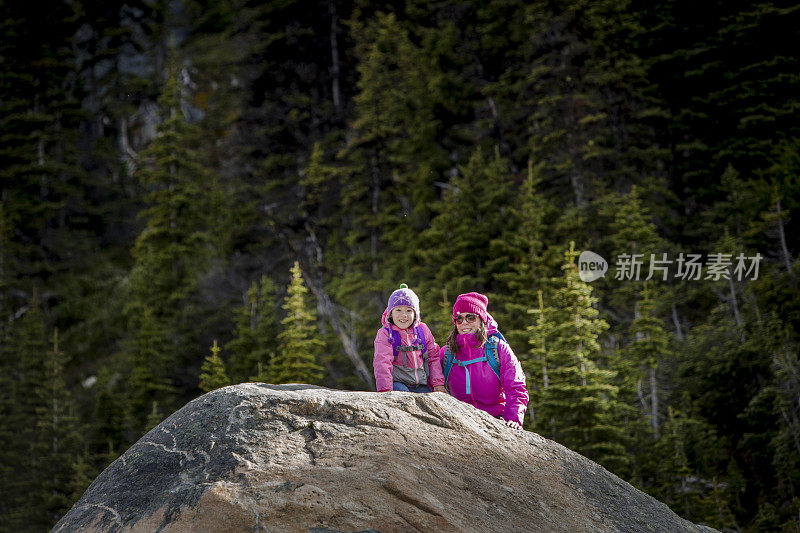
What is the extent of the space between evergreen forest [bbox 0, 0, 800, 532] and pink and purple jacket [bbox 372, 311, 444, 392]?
25.8 ft

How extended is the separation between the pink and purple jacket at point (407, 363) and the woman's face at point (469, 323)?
0.96 ft

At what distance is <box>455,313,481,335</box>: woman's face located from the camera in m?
5.84

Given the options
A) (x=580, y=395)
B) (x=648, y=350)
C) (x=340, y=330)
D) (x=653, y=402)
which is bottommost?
(x=653, y=402)

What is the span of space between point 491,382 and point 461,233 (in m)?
15.2

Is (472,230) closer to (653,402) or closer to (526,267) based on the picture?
(526,267)

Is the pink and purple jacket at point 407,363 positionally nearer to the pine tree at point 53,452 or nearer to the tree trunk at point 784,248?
the tree trunk at point 784,248

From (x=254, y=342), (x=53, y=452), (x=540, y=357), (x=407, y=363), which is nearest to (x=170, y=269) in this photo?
(x=53, y=452)

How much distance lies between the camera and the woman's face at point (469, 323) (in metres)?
5.84

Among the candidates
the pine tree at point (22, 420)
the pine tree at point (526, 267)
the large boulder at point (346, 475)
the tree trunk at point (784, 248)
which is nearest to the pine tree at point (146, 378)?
the pine tree at point (22, 420)

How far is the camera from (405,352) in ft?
19.3

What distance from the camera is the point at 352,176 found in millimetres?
29641

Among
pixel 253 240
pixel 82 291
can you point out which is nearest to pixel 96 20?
pixel 82 291

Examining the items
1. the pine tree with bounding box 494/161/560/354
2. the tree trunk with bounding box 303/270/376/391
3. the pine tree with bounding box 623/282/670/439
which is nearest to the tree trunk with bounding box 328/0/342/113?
the tree trunk with bounding box 303/270/376/391

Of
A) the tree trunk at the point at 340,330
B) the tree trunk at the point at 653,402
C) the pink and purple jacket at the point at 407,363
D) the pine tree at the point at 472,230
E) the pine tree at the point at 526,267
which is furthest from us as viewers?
the tree trunk at the point at 340,330
